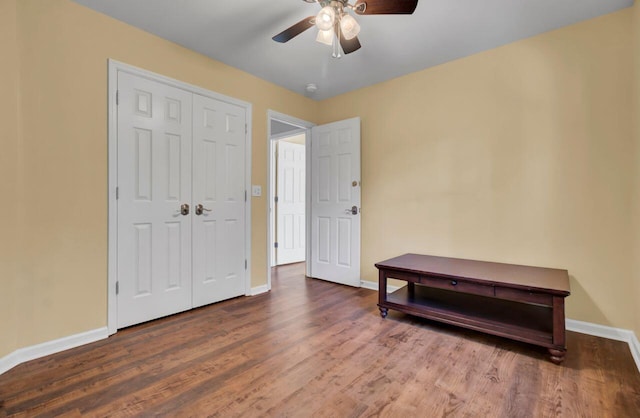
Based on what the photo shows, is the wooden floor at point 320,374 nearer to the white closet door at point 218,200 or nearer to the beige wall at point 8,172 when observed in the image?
the beige wall at point 8,172

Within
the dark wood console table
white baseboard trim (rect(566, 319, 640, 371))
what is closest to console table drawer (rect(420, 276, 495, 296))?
the dark wood console table

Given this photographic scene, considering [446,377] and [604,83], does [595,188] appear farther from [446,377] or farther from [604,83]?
[446,377]

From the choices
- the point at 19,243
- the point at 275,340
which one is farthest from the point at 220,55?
the point at 275,340

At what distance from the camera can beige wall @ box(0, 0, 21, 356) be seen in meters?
1.76

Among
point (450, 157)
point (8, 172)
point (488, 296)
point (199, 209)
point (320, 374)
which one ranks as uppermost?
point (450, 157)

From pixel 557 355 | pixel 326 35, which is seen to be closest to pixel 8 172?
pixel 326 35

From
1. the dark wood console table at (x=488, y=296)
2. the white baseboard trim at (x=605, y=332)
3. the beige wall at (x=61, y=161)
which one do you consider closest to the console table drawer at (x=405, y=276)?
the dark wood console table at (x=488, y=296)

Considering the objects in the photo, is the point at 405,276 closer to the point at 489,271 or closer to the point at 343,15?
the point at 489,271

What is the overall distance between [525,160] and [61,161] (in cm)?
352

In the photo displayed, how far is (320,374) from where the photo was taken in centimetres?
171

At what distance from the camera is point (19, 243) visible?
6.02 ft

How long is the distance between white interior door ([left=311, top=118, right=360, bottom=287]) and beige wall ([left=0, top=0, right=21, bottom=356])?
108 inches

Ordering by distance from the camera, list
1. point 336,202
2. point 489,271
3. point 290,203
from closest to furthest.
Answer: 1. point 489,271
2. point 336,202
3. point 290,203

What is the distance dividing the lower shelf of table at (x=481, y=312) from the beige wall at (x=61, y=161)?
2.33m
